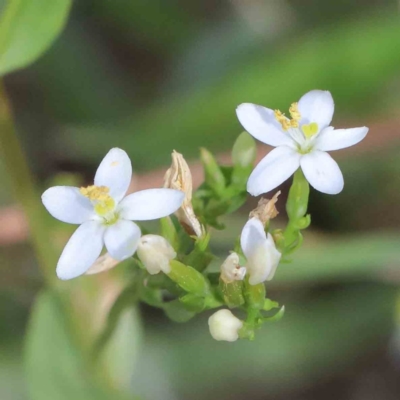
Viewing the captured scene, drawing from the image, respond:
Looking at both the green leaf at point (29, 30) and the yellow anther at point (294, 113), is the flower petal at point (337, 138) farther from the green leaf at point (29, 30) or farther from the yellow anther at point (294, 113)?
the green leaf at point (29, 30)

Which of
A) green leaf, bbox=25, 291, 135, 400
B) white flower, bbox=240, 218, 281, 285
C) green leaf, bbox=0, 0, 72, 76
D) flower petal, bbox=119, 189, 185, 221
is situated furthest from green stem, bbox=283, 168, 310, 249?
green leaf, bbox=25, 291, 135, 400

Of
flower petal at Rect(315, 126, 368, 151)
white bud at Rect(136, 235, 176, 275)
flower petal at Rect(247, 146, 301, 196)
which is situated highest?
flower petal at Rect(315, 126, 368, 151)

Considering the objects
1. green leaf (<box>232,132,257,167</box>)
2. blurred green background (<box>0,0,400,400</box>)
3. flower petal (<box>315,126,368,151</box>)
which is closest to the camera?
flower petal (<box>315,126,368,151</box>)

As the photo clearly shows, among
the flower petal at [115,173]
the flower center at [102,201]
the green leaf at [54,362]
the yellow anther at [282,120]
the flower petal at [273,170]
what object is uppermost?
the yellow anther at [282,120]

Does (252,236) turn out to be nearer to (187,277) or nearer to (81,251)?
(187,277)

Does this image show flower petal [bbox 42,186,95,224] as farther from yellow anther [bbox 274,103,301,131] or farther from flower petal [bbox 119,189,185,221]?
yellow anther [bbox 274,103,301,131]

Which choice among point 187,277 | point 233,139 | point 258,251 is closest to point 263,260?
point 258,251

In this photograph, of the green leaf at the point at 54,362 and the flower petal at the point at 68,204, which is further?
the green leaf at the point at 54,362

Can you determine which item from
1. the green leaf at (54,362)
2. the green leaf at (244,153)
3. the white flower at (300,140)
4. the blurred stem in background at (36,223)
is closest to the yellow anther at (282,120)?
the white flower at (300,140)
